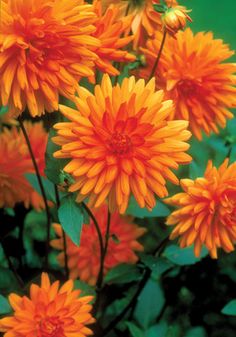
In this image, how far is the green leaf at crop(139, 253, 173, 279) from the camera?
1380 mm

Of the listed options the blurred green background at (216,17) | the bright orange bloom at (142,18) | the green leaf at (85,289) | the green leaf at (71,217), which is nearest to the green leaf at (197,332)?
the green leaf at (85,289)

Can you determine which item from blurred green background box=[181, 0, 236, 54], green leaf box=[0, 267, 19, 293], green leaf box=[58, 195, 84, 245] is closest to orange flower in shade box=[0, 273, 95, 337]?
green leaf box=[58, 195, 84, 245]

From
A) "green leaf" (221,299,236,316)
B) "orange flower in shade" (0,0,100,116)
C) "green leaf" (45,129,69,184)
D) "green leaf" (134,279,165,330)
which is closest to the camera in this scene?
"orange flower in shade" (0,0,100,116)

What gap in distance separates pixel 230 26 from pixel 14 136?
6.20 feet

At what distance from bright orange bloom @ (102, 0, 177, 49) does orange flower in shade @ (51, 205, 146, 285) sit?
42 centimetres

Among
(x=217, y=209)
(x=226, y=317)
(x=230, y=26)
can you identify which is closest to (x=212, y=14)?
(x=230, y=26)

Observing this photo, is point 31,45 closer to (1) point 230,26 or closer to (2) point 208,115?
(2) point 208,115

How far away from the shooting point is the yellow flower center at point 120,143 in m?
1.10

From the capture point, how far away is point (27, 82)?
1071 mm

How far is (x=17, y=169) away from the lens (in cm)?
150

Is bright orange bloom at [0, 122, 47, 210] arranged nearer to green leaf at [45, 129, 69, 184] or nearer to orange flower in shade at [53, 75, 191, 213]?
green leaf at [45, 129, 69, 184]

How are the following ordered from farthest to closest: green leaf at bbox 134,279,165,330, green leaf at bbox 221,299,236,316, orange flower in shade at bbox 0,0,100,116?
green leaf at bbox 134,279,165,330 < green leaf at bbox 221,299,236,316 < orange flower in shade at bbox 0,0,100,116

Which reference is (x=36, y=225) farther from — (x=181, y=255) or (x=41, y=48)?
(x=41, y=48)

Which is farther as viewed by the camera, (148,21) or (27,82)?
(148,21)
